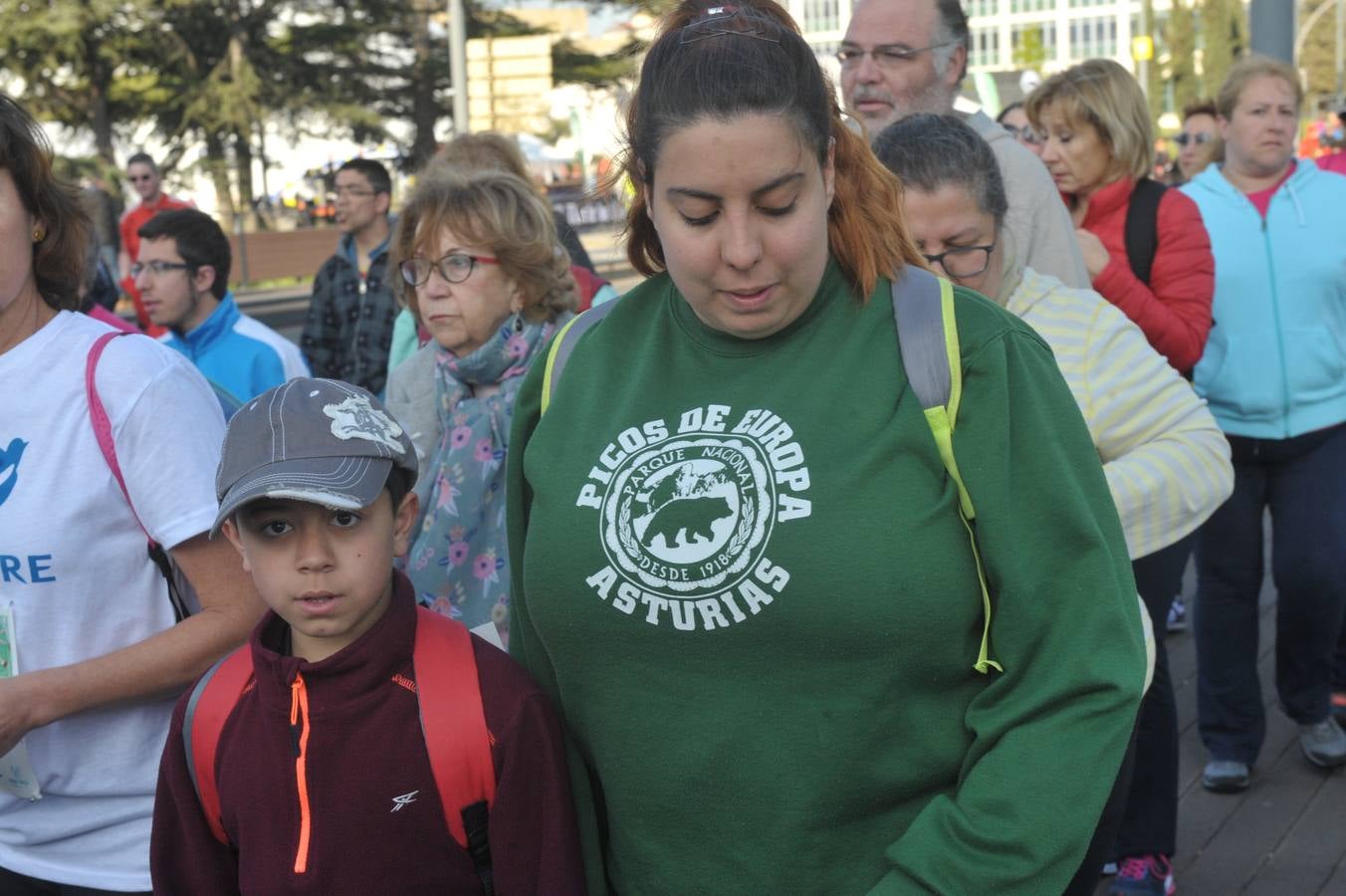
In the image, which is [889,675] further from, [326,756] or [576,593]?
[326,756]

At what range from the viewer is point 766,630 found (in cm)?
185

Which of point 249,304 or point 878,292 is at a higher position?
point 878,292

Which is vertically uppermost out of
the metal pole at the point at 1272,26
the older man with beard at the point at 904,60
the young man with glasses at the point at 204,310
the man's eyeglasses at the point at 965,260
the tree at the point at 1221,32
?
the tree at the point at 1221,32

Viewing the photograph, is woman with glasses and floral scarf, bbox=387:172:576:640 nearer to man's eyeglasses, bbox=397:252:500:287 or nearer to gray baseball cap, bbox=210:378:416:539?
man's eyeglasses, bbox=397:252:500:287

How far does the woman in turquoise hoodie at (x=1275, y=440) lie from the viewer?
5109mm

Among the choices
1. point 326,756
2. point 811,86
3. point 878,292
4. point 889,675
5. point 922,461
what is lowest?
point 326,756

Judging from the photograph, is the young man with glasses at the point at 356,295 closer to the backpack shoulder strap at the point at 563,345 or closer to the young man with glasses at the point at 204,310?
the young man with glasses at the point at 204,310

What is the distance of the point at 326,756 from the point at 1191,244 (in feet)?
10.9

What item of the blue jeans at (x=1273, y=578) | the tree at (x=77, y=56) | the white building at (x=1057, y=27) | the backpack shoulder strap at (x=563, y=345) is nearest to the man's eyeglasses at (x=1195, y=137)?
the blue jeans at (x=1273, y=578)

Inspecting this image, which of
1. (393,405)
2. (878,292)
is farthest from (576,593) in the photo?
(393,405)

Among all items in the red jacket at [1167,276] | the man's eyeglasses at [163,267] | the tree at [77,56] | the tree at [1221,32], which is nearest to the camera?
the red jacket at [1167,276]

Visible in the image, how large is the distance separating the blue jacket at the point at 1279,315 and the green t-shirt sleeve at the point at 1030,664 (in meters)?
3.60

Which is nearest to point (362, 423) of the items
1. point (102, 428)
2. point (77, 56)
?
point (102, 428)

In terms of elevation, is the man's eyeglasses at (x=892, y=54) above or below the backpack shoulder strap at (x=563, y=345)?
above
